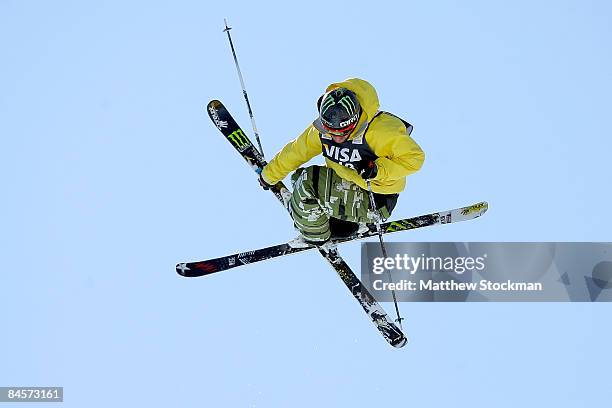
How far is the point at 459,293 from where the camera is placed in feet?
51.5

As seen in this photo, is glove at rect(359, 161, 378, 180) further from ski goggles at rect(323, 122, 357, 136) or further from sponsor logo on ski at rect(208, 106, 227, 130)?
sponsor logo on ski at rect(208, 106, 227, 130)

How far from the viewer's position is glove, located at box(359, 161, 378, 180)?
10.6 m

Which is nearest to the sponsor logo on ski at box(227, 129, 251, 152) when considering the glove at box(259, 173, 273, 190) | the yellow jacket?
the glove at box(259, 173, 273, 190)

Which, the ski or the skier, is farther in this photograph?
the ski

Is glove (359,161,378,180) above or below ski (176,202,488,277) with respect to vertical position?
below

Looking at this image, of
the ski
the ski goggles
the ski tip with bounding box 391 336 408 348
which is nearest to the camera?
the ski goggles

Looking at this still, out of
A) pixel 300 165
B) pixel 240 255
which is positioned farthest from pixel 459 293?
pixel 300 165

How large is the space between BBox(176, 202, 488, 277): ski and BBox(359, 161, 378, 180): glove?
2132 millimetres

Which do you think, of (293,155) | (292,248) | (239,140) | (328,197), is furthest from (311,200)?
(239,140)

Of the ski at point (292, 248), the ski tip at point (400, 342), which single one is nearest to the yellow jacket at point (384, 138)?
the ski at point (292, 248)

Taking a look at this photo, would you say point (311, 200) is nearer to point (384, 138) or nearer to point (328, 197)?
point (328, 197)

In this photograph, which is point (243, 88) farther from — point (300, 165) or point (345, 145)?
point (345, 145)

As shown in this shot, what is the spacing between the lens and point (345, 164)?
11.0 m

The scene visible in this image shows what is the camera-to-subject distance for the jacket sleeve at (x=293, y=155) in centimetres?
1126
